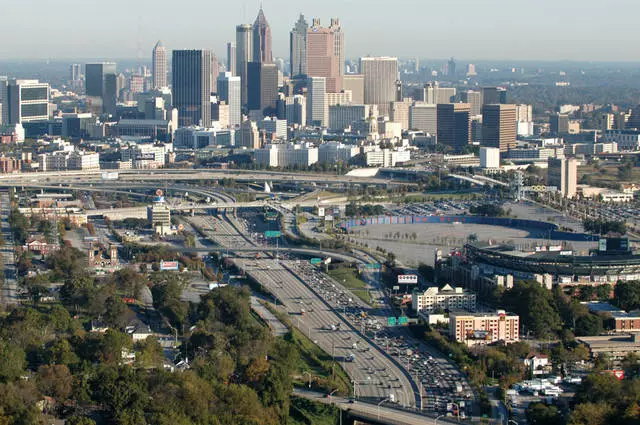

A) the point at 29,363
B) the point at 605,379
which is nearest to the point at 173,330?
the point at 29,363

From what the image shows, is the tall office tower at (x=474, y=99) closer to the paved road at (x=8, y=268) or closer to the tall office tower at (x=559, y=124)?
the tall office tower at (x=559, y=124)

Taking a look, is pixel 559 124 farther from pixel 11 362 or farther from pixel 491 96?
pixel 11 362

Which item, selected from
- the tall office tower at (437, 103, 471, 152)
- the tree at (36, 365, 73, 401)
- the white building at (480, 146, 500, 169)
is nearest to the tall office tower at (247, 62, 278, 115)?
the tall office tower at (437, 103, 471, 152)

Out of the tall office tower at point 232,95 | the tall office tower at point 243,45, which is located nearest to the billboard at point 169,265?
the tall office tower at point 232,95

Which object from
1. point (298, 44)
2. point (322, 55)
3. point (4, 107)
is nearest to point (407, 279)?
point (4, 107)

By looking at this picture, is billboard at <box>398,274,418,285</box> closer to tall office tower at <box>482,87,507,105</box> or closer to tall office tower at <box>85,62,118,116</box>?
tall office tower at <box>482,87,507,105</box>

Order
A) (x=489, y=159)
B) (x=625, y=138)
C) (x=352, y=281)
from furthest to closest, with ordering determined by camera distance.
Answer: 1. (x=625, y=138)
2. (x=489, y=159)
3. (x=352, y=281)

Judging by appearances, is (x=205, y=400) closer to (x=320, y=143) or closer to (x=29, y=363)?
(x=29, y=363)
